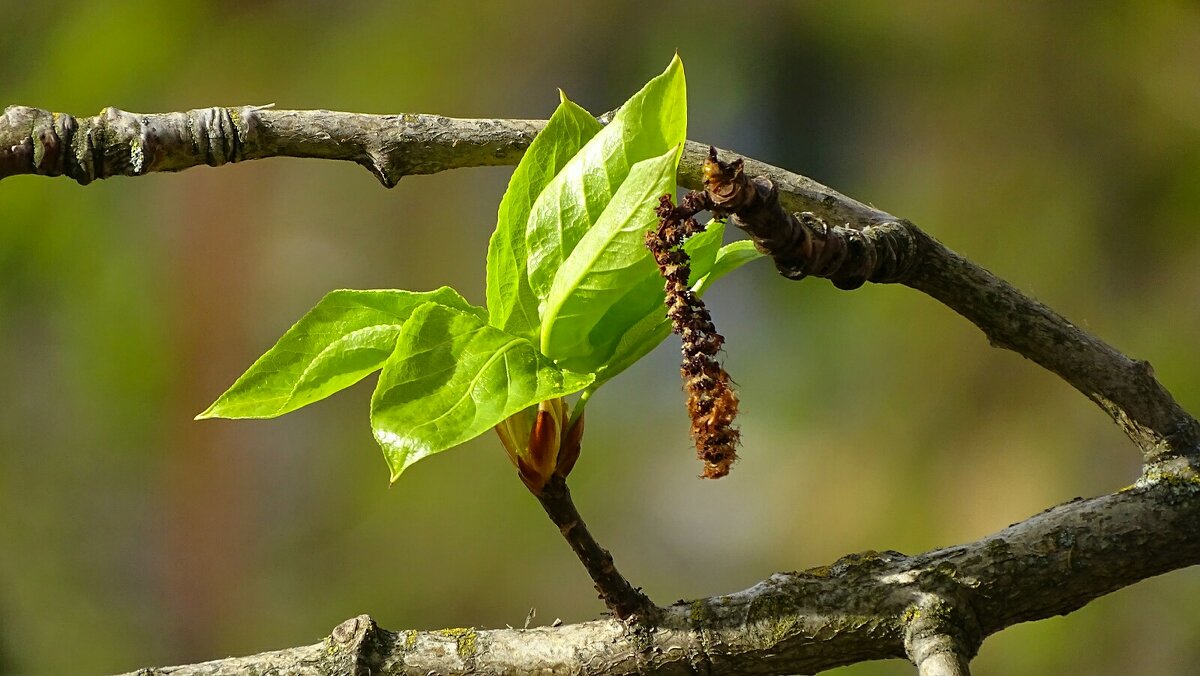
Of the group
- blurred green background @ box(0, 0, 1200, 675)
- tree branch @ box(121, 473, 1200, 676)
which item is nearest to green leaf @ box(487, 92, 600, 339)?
tree branch @ box(121, 473, 1200, 676)

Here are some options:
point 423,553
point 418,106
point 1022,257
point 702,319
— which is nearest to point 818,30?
point 1022,257

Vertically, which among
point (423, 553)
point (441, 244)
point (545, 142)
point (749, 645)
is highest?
point (441, 244)

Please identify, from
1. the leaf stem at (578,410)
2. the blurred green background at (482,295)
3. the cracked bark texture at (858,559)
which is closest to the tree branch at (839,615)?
the cracked bark texture at (858,559)

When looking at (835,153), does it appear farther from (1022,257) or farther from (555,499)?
(555,499)

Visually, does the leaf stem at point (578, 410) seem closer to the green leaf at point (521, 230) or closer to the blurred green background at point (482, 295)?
the green leaf at point (521, 230)

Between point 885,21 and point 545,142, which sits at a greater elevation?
point 885,21

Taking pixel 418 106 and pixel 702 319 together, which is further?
pixel 418 106

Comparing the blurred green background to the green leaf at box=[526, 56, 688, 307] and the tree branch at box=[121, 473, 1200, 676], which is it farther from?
the green leaf at box=[526, 56, 688, 307]

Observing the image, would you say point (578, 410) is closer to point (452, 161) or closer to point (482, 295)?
point (452, 161)
